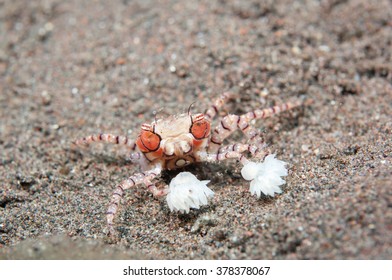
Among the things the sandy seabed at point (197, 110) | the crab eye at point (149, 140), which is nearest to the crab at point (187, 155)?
the crab eye at point (149, 140)

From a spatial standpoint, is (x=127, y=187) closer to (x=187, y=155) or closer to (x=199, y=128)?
(x=187, y=155)

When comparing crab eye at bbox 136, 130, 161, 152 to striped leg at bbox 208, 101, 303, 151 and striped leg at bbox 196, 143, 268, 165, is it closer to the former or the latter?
striped leg at bbox 196, 143, 268, 165

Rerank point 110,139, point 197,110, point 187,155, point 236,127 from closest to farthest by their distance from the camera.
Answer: point 187,155 < point 236,127 < point 110,139 < point 197,110

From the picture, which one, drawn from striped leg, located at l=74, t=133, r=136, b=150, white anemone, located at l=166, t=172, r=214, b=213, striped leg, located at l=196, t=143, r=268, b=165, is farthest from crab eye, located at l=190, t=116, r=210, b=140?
striped leg, located at l=74, t=133, r=136, b=150

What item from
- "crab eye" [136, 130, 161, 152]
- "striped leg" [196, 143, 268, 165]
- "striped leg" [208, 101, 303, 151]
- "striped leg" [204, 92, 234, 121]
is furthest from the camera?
"striped leg" [204, 92, 234, 121]

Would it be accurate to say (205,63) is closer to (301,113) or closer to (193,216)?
(301,113)

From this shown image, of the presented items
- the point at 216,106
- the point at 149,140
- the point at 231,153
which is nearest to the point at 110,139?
the point at 149,140

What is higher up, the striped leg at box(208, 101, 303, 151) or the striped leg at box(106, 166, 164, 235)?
the striped leg at box(208, 101, 303, 151)
